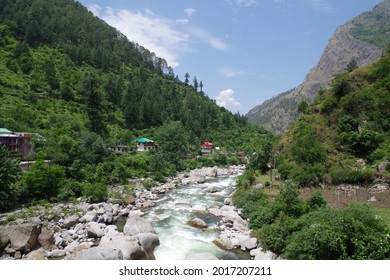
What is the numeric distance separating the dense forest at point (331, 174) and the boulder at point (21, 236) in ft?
46.0

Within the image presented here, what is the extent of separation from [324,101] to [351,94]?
3.83 metres

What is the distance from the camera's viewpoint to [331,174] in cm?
2820

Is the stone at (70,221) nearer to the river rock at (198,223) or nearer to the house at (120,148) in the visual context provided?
the river rock at (198,223)

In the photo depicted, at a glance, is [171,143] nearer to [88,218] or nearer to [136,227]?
[88,218]

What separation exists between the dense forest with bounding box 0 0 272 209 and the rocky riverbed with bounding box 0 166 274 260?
129 inches

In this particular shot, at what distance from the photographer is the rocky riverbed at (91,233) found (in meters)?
15.2

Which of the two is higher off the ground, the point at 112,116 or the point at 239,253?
the point at 112,116

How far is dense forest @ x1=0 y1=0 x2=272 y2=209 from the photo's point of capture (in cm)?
3158

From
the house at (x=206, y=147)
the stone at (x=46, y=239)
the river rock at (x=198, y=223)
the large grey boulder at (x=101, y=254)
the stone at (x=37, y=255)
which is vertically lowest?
the stone at (x=37, y=255)

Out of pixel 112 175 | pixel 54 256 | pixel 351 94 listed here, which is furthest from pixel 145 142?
pixel 54 256

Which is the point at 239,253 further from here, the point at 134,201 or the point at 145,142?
Result: the point at 145,142

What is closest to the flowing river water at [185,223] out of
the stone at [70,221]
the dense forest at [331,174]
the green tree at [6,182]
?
the dense forest at [331,174]

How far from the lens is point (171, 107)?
8619 cm

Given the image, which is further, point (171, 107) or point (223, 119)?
point (223, 119)
